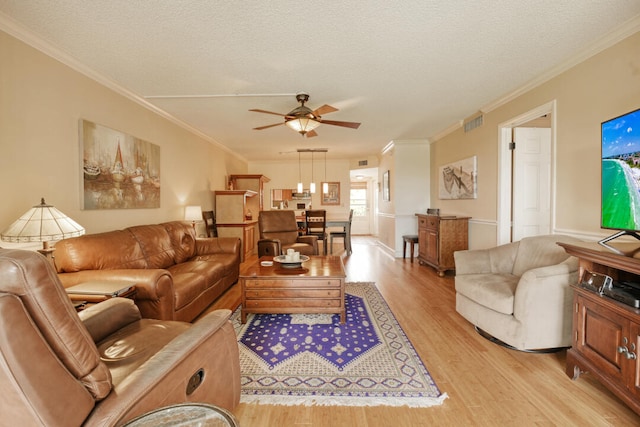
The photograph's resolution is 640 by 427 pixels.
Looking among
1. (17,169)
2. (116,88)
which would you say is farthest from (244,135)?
(17,169)

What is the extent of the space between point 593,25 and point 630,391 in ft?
8.34

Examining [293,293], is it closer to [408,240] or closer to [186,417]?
[186,417]

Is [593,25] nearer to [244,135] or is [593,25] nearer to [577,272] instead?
[577,272]

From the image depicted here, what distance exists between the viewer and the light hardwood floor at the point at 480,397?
60.6 inches

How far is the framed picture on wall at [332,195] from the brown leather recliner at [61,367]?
23.6ft

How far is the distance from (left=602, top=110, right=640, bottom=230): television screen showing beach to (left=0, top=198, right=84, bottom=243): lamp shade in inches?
141

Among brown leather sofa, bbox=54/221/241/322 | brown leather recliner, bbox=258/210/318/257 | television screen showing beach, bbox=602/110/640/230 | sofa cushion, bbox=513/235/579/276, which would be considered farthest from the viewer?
brown leather recliner, bbox=258/210/318/257

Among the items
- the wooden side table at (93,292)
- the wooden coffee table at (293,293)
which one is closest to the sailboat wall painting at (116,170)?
the wooden side table at (93,292)

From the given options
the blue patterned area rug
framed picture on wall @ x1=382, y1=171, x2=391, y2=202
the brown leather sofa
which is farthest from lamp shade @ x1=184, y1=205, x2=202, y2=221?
framed picture on wall @ x1=382, y1=171, x2=391, y2=202

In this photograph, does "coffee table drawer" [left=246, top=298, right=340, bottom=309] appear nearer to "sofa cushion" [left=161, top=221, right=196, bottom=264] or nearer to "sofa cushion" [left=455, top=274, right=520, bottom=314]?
"sofa cushion" [left=455, top=274, right=520, bottom=314]

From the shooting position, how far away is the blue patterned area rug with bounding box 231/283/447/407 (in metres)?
1.72

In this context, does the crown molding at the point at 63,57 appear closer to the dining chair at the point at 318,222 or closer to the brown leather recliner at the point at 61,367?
the brown leather recliner at the point at 61,367

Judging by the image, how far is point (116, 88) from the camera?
3121 millimetres

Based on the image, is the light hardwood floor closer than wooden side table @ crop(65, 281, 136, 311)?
Yes
